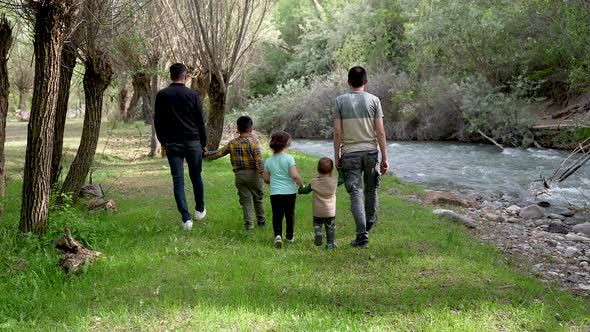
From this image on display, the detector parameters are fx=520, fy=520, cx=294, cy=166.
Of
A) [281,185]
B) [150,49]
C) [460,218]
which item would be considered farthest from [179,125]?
[150,49]

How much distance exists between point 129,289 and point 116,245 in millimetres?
1529

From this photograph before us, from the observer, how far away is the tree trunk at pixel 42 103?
5855 mm

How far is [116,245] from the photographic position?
6348 mm

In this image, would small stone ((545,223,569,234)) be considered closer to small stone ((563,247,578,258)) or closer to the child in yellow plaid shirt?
small stone ((563,247,578,258))

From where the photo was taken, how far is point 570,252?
732cm

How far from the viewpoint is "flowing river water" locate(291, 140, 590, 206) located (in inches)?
525

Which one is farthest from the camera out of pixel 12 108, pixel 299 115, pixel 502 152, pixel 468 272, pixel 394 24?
pixel 12 108

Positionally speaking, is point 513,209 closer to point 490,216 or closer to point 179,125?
point 490,216

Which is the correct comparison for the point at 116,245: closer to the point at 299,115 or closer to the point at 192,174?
the point at 192,174

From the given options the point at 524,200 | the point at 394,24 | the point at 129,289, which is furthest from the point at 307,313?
the point at 394,24

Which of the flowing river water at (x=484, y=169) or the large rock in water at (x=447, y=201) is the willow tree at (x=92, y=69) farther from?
the flowing river water at (x=484, y=169)

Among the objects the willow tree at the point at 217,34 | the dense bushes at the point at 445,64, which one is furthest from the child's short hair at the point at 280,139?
the dense bushes at the point at 445,64

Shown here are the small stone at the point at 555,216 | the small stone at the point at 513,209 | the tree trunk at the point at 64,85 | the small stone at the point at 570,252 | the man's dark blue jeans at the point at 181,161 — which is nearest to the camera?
the man's dark blue jeans at the point at 181,161

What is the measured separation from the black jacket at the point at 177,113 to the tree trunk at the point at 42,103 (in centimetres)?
140
